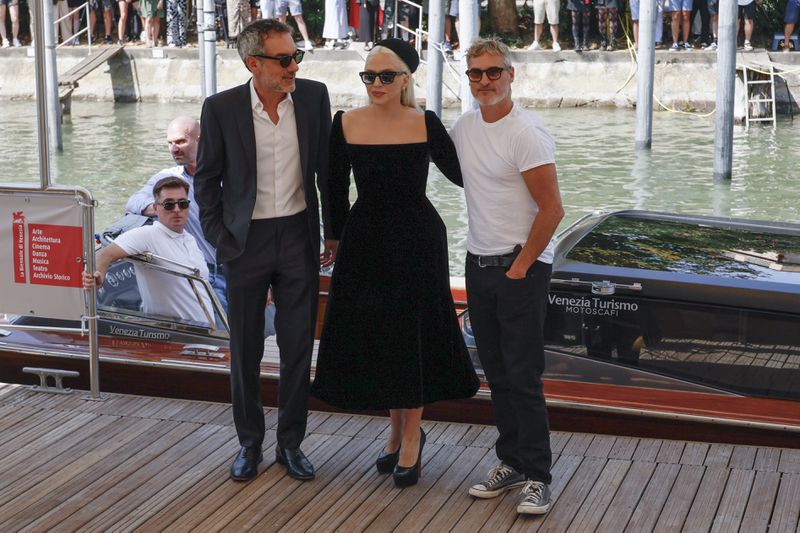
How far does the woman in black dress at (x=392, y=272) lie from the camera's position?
4227mm

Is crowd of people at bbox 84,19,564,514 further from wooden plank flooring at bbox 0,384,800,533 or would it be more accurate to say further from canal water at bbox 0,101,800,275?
canal water at bbox 0,101,800,275

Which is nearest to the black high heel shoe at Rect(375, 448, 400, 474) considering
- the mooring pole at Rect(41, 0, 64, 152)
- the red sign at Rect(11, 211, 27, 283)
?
the red sign at Rect(11, 211, 27, 283)

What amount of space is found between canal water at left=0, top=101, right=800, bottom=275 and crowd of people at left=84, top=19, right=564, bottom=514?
27.7ft

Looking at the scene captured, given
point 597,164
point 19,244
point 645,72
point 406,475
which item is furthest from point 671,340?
point 645,72

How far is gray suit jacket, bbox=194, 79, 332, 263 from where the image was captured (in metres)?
4.46

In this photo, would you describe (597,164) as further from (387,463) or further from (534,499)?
(534,499)

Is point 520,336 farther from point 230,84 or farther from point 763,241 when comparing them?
point 230,84

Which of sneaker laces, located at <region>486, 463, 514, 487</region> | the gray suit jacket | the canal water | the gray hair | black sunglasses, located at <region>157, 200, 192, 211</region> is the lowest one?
the canal water

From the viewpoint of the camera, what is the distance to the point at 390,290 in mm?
4414

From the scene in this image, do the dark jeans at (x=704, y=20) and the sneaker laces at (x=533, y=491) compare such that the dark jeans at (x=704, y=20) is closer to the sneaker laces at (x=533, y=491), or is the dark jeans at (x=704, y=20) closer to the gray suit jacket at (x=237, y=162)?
the gray suit jacket at (x=237, y=162)

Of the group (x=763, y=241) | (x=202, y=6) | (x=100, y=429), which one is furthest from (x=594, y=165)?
(x=100, y=429)

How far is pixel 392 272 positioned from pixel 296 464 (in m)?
0.80

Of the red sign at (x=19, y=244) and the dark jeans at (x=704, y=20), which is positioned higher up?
the dark jeans at (x=704, y=20)

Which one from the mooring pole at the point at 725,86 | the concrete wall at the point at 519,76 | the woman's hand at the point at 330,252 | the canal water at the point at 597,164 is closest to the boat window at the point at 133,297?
the woman's hand at the point at 330,252
